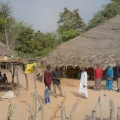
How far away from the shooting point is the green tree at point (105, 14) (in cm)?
2744

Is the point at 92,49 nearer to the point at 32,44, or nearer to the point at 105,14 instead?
the point at 105,14

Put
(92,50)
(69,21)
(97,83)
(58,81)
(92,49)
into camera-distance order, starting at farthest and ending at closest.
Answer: (69,21), (92,49), (92,50), (97,83), (58,81)

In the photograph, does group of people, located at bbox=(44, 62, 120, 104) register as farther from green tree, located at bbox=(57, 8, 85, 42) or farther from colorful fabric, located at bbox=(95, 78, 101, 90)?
green tree, located at bbox=(57, 8, 85, 42)

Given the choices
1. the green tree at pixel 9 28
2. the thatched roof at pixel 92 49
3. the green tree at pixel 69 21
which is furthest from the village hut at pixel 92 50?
the green tree at pixel 9 28

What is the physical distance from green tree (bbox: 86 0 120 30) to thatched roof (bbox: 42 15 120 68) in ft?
24.2

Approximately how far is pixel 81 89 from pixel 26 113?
3397 mm

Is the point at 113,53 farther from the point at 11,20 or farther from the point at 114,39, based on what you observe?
the point at 11,20

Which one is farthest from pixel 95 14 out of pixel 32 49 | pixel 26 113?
pixel 26 113

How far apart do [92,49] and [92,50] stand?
0.13 meters

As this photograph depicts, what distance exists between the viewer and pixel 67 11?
30.3 m

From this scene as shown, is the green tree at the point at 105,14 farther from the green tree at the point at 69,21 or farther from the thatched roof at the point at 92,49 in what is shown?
the thatched roof at the point at 92,49

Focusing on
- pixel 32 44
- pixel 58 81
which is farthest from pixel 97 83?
pixel 32 44

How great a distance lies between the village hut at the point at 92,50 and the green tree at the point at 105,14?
7.37 metres

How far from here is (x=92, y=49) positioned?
57.6ft
